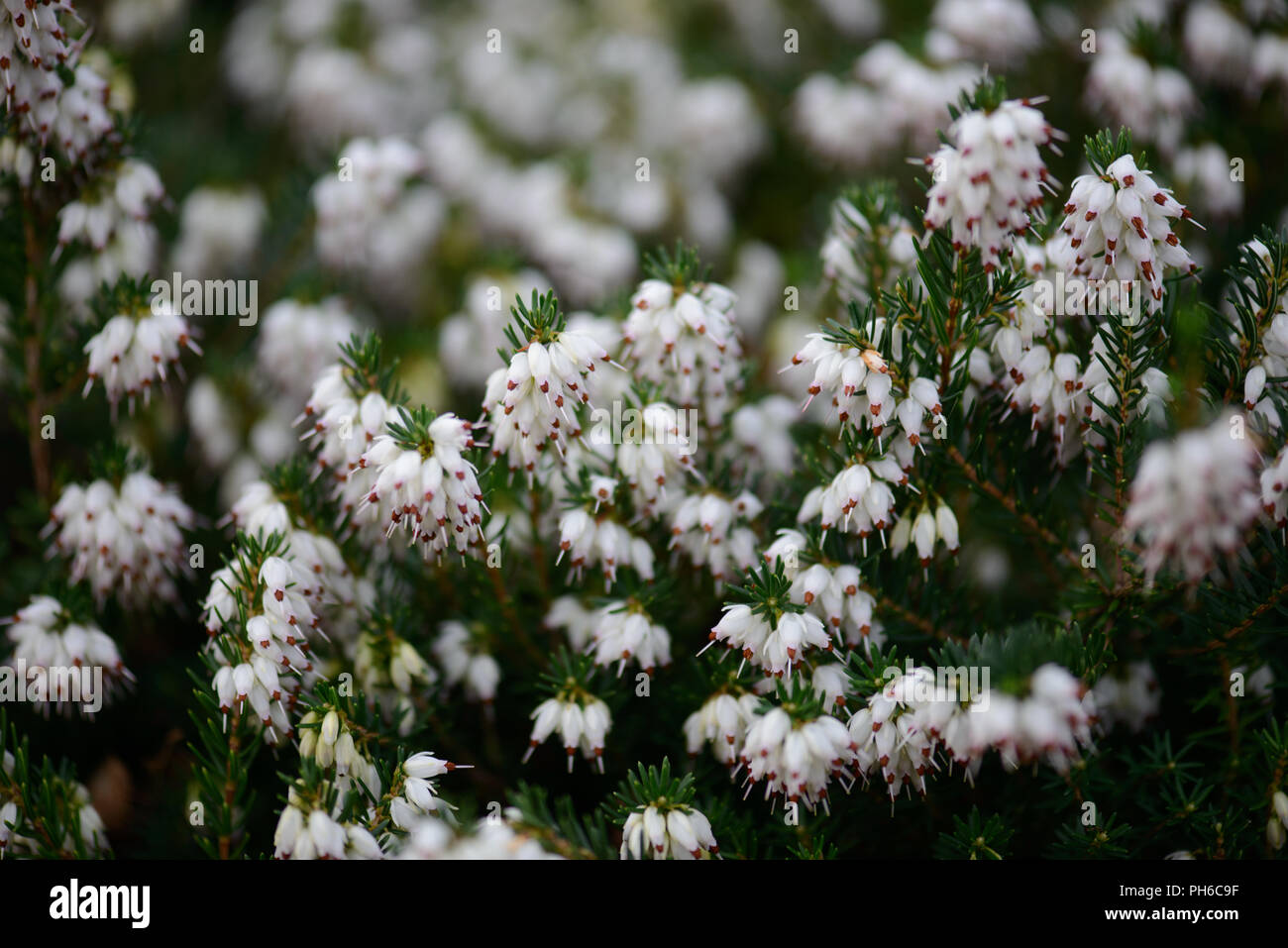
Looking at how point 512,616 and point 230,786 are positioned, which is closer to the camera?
point 230,786

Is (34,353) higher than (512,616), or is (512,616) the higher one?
(34,353)

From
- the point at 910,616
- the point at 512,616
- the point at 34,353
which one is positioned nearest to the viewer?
the point at 910,616

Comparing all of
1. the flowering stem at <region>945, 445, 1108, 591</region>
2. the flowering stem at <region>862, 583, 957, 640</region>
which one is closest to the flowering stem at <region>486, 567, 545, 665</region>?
the flowering stem at <region>862, 583, 957, 640</region>

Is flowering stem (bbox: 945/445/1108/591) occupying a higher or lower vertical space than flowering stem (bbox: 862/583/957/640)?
higher

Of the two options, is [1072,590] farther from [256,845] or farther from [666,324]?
[256,845]

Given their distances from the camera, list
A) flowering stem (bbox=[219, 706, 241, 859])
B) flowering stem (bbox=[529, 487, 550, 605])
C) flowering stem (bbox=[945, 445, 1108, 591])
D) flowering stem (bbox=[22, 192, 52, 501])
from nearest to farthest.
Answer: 1. flowering stem (bbox=[219, 706, 241, 859])
2. flowering stem (bbox=[945, 445, 1108, 591])
3. flowering stem (bbox=[529, 487, 550, 605])
4. flowering stem (bbox=[22, 192, 52, 501])

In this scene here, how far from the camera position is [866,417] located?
87.8 inches

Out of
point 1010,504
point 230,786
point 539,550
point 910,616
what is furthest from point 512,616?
point 1010,504

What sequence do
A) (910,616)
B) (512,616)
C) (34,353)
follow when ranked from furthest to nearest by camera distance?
(34,353), (512,616), (910,616)


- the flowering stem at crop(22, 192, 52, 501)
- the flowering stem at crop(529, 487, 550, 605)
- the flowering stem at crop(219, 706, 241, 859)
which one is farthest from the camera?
the flowering stem at crop(22, 192, 52, 501)

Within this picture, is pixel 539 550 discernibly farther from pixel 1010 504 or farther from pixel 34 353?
pixel 34 353

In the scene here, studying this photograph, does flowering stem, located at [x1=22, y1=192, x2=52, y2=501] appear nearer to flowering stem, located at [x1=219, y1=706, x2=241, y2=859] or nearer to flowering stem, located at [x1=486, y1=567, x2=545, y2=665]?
flowering stem, located at [x1=219, y1=706, x2=241, y2=859]

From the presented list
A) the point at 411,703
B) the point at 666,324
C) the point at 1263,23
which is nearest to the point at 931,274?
the point at 666,324
